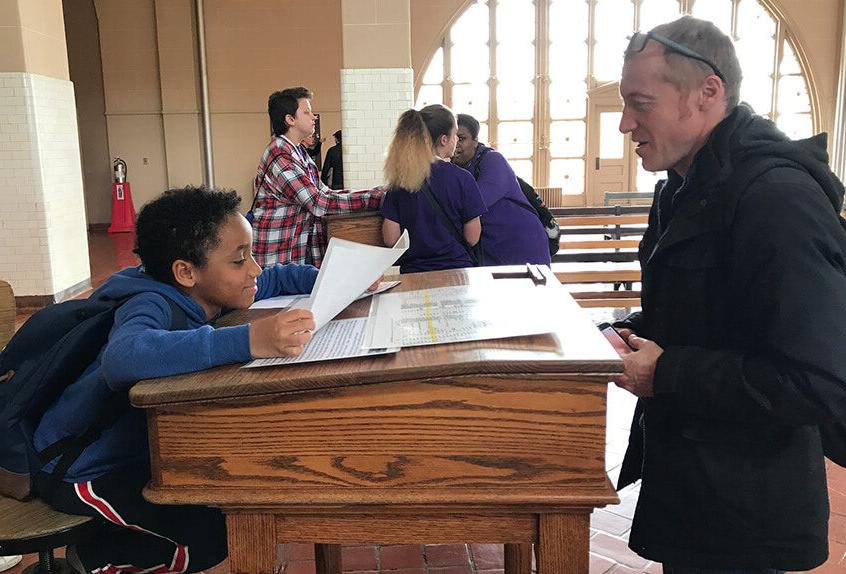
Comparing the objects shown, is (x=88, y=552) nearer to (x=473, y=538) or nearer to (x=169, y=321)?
(x=169, y=321)

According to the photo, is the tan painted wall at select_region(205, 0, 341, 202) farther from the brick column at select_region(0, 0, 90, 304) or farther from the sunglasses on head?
the sunglasses on head

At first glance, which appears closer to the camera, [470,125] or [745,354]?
[745,354]

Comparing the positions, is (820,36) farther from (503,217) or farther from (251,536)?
(251,536)

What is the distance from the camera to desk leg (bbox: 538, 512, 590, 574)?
45.4 inches

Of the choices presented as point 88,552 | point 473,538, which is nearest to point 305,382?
point 473,538

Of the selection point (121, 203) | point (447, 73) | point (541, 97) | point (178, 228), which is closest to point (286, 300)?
point (178, 228)

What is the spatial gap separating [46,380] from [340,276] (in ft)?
2.11

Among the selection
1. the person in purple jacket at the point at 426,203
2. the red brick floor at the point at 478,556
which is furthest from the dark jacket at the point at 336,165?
the red brick floor at the point at 478,556

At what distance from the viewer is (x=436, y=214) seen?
3307mm

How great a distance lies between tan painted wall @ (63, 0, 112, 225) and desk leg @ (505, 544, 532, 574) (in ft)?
45.2

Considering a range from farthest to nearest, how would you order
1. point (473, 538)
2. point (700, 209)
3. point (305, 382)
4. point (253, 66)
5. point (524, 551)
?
point (253, 66), point (524, 551), point (700, 209), point (473, 538), point (305, 382)

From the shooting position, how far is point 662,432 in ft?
4.60

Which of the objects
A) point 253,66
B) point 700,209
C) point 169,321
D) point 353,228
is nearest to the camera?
point 700,209

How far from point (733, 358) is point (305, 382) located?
27.3 inches
